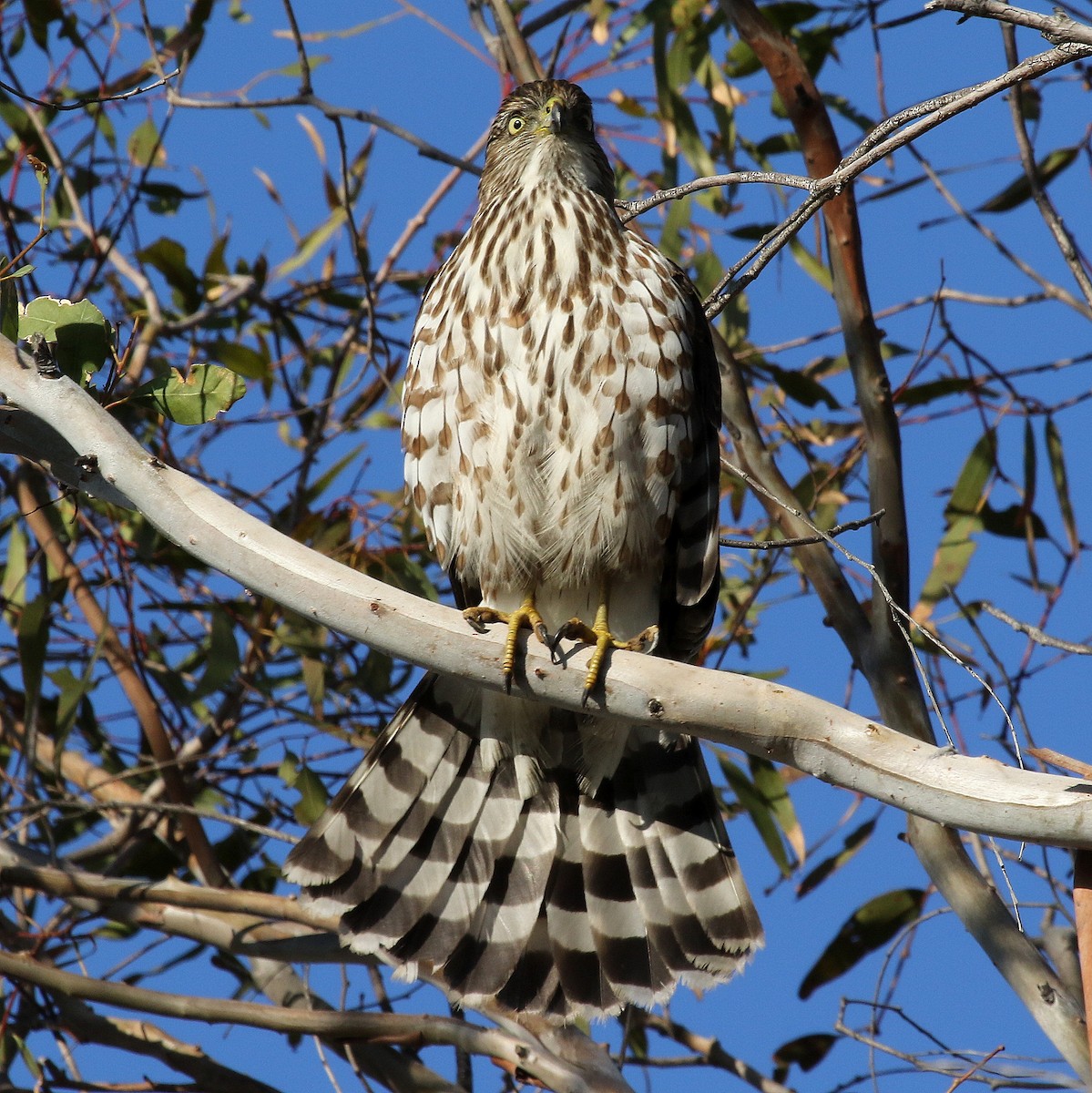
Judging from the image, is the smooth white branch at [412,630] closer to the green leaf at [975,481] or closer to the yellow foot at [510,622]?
the yellow foot at [510,622]

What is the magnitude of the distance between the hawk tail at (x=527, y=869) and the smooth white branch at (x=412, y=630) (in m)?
0.94

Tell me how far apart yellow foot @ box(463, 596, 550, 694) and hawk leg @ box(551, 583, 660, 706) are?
0.18ft

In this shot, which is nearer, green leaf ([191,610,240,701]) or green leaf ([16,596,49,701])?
green leaf ([16,596,49,701])

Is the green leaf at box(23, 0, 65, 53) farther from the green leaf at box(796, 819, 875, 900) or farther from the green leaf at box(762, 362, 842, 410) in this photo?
the green leaf at box(796, 819, 875, 900)

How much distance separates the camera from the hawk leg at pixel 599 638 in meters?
2.59

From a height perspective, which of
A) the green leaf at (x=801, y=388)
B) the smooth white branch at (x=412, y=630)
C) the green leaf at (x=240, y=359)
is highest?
the green leaf at (x=801, y=388)

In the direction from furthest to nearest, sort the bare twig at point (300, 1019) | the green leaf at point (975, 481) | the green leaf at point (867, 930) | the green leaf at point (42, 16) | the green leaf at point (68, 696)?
the green leaf at point (42, 16) < the green leaf at point (975, 481) < the green leaf at point (867, 930) < the green leaf at point (68, 696) < the bare twig at point (300, 1019)

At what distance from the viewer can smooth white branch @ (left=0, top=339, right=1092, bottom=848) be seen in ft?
7.54

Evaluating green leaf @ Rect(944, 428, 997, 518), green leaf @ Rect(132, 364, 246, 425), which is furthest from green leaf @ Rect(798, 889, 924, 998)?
green leaf @ Rect(132, 364, 246, 425)

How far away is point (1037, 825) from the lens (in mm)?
2121

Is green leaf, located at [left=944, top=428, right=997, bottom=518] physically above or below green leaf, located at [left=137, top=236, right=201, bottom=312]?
above

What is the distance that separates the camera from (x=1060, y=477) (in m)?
4.38

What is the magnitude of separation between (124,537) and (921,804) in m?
3.02

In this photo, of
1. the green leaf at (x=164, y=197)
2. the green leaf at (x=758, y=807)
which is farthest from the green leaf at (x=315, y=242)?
the green leaf at (x=758, y=807)
